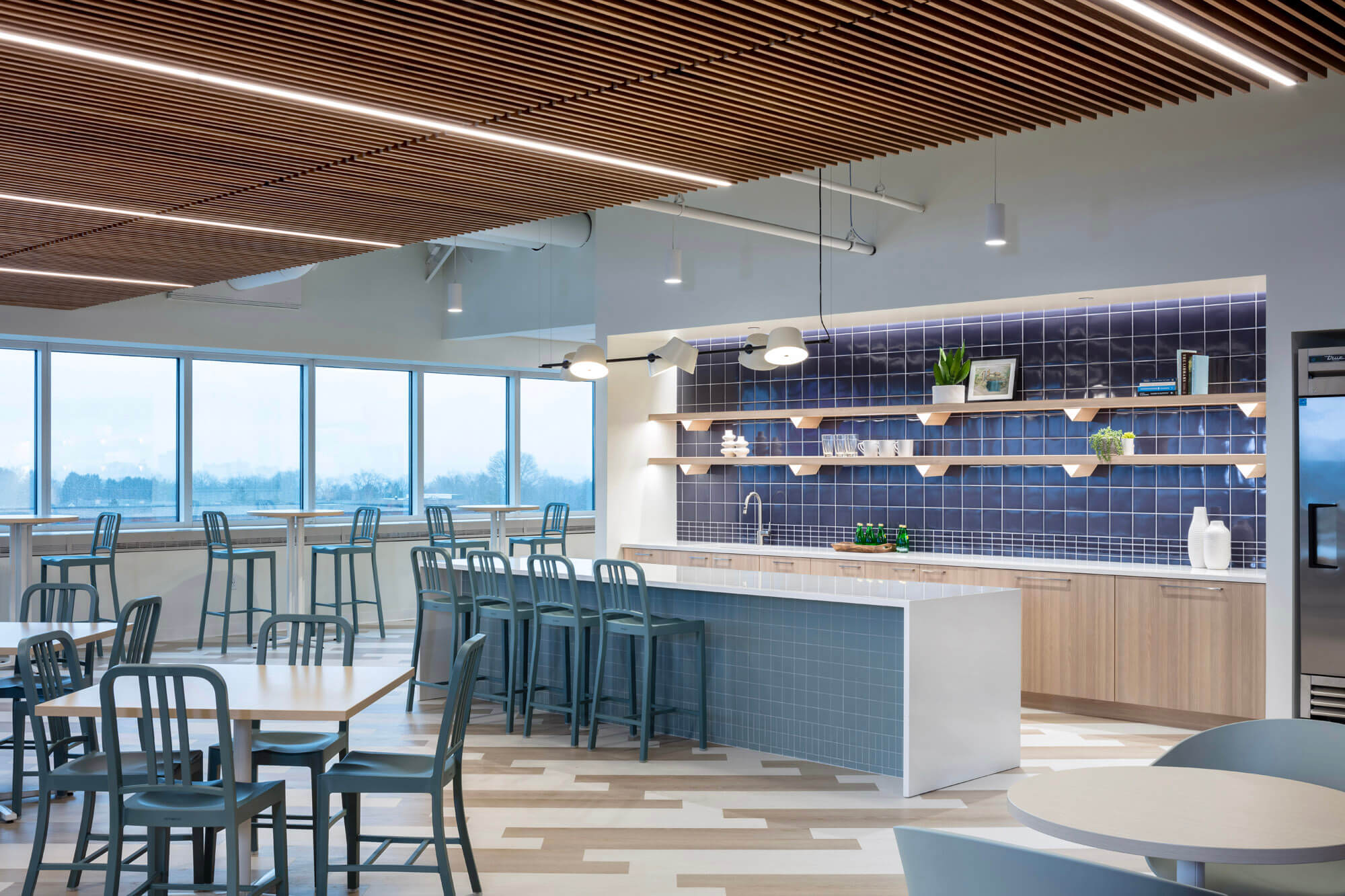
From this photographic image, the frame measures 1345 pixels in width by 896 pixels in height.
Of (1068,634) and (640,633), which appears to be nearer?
(640,633)

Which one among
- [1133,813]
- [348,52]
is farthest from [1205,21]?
[348,52]

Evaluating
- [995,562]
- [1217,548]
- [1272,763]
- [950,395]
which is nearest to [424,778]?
[1272,763]

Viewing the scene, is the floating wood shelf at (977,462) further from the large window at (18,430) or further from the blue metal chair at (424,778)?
the large window at (18,430)

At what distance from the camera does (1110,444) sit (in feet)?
23.5

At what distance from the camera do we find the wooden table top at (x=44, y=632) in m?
4.83

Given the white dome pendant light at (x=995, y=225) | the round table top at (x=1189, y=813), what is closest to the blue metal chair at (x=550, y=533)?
the white dome pendant light at (x=995, y=225)

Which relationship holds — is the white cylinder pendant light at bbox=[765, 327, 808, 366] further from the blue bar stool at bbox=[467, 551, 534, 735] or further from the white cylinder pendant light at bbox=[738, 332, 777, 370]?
the blue bar stool at bbox=[467, 551, 534, 735]

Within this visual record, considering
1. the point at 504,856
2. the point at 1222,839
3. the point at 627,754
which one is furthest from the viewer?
the point at 627,754

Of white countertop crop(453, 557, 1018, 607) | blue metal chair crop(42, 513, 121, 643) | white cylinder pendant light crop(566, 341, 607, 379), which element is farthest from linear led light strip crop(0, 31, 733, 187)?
blue metal chair crop(42, 513, 121, 643)

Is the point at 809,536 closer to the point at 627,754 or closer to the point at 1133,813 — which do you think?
the point at 627,754

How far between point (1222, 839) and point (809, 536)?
680 centimetres

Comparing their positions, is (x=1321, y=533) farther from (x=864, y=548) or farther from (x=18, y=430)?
(x=18, y=430)

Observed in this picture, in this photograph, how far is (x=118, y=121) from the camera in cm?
356

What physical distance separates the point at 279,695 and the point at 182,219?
2341mm
